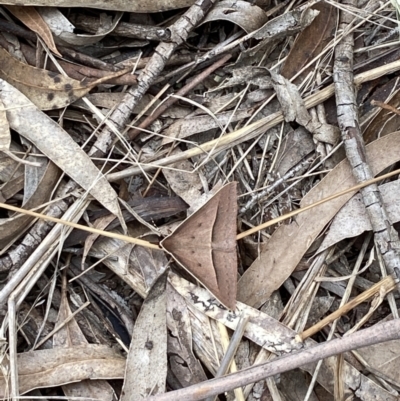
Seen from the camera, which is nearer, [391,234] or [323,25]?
[391,234]

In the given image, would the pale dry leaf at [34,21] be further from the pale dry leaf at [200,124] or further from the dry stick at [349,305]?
the dry stick at [349,305]

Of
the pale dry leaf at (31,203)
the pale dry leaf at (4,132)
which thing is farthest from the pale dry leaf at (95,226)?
the pale dry leaf at (4,132)

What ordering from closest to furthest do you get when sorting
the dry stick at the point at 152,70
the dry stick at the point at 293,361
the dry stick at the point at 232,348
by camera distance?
1. the dry stick at the point at 293,361
2. the dry stick at the point at 232,348
3. the dry stick at the point at 152,70

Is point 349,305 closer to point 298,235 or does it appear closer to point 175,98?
point 298,235

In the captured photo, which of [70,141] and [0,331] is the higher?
[70,141]

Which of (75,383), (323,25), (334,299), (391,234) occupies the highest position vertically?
(323,25)

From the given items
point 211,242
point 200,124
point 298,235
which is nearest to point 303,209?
point 298,235

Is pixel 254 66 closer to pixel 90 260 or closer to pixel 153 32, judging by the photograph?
pixel 153 32

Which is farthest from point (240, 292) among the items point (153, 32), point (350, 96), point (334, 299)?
point (153, 32)
